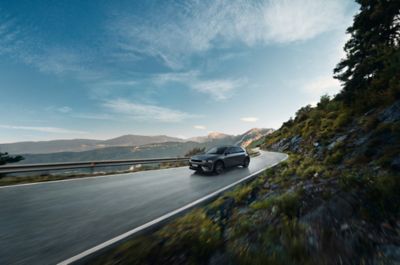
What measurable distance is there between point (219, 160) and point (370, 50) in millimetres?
14556

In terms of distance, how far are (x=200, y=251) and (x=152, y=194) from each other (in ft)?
12.3

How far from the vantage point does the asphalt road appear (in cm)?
291

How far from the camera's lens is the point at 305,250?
2.33 meters

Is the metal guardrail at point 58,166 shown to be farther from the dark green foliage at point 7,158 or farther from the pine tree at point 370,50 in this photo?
the pine tree at point 370,50

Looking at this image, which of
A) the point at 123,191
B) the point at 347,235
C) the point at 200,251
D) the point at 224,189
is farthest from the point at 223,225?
the point at 123,191

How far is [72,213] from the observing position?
4336 mm

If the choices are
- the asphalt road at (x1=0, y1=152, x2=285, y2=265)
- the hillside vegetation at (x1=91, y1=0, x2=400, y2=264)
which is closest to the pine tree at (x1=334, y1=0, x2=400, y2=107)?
the hillside vegetation at (x1=91, y1=0, x2=400, y2=264)

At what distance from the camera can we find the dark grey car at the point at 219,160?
9.88 m

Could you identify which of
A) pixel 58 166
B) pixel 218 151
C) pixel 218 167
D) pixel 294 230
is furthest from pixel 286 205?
pixel 58 166

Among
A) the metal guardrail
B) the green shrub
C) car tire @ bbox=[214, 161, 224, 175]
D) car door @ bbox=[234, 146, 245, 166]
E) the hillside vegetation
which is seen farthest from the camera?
car door @ bbox=[234, 146, 245, 166]

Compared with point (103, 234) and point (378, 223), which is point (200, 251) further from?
point (378, 223)

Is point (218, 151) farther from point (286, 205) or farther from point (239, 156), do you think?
point (286, 205)

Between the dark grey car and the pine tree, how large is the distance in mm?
8487

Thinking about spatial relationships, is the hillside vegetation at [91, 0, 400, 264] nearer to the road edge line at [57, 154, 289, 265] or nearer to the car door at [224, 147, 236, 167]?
the road edge line at [57, 154, 289, 265]
